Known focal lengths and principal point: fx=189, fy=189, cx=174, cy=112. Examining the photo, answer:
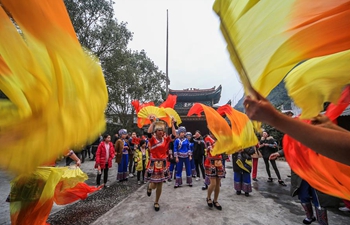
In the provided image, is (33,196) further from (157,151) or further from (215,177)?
(215,177)

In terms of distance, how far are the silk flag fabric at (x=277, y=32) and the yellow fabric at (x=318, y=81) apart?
326 millimetres

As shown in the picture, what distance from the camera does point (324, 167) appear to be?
1777 millimetres

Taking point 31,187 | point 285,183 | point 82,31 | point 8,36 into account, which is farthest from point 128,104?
point 8,36

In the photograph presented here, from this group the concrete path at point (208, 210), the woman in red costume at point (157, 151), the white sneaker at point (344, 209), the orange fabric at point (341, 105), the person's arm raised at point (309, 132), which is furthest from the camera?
the woman in red costume at point (157, 151)

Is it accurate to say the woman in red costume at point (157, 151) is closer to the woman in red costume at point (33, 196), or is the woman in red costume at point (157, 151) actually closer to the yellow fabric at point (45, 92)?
the woman in red costume at point (33, 196)

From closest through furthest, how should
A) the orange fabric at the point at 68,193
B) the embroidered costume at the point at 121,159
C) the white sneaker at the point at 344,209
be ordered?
the orange fabric at the point at 68,193
the white sneaker at the point at 344,209
the embroidered costume at the point at 121,159

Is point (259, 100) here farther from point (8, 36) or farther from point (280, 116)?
point (8, 36)

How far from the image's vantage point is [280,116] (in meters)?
0.90

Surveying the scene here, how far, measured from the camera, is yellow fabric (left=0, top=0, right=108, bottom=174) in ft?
3.53

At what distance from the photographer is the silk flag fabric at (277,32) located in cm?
89

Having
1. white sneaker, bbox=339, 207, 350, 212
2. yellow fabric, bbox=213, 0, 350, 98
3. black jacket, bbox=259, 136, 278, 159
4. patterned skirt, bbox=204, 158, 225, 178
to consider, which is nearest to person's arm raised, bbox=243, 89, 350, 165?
yellow fabric, bbox=213, 0, 350, 98

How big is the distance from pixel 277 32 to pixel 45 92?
1371 mm

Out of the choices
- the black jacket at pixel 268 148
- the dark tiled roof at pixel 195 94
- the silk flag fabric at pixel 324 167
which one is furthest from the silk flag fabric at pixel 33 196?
the dark tiled roof at pixel 195 94

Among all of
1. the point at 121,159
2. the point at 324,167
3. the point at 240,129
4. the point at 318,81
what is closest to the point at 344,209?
the point at 240,129
